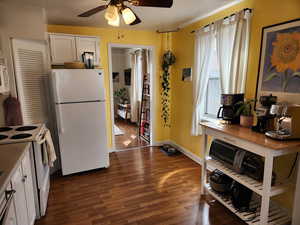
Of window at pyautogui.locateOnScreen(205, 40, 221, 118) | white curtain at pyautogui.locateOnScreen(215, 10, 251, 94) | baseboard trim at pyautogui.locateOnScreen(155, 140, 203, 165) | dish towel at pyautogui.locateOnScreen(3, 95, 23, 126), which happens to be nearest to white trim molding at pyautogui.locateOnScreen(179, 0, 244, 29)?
white curtain at pyautogui.locateOnScreen(215, 10, 251, 94)

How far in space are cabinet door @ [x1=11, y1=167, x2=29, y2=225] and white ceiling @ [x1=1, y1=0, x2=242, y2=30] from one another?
6.76 feet

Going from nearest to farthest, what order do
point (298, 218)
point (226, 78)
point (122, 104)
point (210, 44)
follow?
1. point (298, 218)
2. point (226, 78)
3. point (210, 44)
4. point (122, 104)

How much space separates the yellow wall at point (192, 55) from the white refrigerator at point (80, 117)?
1.58 meters

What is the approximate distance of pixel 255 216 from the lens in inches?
75.1

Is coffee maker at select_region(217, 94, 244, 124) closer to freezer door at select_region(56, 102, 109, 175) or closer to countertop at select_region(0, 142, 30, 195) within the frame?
freezer door at select_region(56, 102, 109, 175)

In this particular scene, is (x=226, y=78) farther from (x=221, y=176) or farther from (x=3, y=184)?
(x=3, y=184)

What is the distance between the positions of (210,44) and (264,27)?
2.71 ft

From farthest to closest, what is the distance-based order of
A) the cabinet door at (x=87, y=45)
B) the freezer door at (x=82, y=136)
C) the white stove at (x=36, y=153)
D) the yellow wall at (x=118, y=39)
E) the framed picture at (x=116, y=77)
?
1. the framed picture at (x=116, y=77)
2. the yellow wall at (x=118, y=39)
3. the cabinet door at (x=87, y=45)
4. the freezer door at (x=82, y=136)
5. the white stove at (x=36, y=153)

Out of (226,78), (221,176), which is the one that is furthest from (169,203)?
(226,78)

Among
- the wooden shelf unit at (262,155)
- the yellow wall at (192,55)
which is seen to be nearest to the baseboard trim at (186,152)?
the yellow wall at (192,55)

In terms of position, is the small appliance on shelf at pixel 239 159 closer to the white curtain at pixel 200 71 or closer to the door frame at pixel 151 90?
the white curtain at pixel 200 71

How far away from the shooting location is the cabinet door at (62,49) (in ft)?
10.2

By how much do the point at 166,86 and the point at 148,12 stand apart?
1.64 meters

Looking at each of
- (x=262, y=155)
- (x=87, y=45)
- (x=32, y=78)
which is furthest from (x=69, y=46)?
(x=262, y=155)
